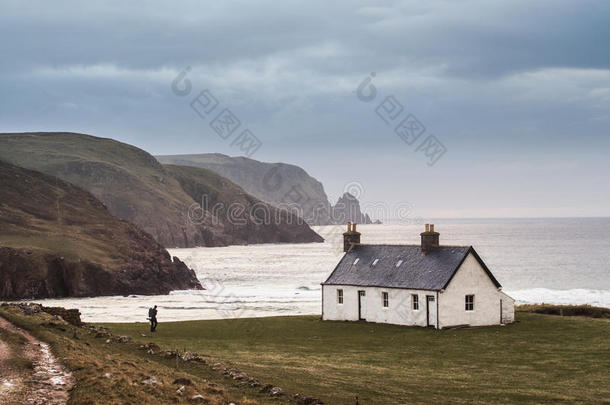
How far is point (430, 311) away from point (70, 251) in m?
73.7

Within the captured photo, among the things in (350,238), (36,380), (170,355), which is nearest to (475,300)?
(350,238)

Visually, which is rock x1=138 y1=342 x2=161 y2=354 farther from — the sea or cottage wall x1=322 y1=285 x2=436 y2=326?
the sea

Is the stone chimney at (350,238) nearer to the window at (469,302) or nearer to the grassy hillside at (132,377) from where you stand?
the window at (469,302)

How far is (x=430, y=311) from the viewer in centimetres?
4834

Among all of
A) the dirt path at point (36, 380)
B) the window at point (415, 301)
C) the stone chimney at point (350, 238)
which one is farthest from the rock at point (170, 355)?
the stone chimney at point (350, 238)

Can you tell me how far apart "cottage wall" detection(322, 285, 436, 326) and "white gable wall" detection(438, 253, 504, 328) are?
1.31 meters

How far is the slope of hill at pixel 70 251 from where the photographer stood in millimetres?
98500

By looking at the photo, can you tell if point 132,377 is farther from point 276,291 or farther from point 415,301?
point 276,291

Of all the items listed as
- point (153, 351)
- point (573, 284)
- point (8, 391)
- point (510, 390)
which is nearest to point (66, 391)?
point (8, 391)

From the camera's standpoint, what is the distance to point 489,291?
50031mm

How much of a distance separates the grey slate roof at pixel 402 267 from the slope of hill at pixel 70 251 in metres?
55.2

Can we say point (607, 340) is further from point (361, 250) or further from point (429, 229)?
point (361, 250)

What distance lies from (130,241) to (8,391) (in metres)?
111

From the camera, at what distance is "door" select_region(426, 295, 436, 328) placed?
158 feet
